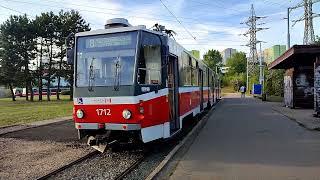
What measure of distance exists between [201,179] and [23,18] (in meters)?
55.3

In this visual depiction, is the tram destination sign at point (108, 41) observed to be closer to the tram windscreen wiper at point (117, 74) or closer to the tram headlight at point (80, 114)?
the tram windscreen wiper at point (117, 74)

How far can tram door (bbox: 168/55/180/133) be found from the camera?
13.2 meters

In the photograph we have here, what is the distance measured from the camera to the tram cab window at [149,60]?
11.3 meters

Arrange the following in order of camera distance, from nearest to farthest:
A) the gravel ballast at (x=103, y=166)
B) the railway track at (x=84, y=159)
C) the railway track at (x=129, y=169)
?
the railway track at (x=129, y=169) → the railway track at (x=84, y=159) → the gravel ballast at (x=103, y=166)

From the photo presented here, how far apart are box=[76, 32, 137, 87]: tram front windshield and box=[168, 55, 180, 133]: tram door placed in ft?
6.78

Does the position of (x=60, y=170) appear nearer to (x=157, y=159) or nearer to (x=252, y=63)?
(x=157, y=159)

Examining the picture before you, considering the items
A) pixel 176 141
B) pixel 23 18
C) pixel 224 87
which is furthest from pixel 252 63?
pixel 176 141

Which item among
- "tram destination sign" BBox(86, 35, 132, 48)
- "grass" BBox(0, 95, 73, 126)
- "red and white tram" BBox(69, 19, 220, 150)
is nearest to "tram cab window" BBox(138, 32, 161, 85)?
"red and white tram" BBox(69, 19, 220, 150)

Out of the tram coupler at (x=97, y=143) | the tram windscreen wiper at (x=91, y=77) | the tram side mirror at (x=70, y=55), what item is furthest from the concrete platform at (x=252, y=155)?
the tram side mirror at (x=70, y=55)

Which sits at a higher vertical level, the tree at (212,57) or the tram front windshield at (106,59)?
the tree at (212,57)

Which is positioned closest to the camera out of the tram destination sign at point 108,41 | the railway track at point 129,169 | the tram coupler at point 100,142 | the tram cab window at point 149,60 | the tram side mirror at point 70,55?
the railway track at point 129,169

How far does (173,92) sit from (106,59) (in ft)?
9.11

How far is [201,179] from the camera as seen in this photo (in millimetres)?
8797

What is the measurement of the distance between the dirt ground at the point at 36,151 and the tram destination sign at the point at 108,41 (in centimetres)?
302
